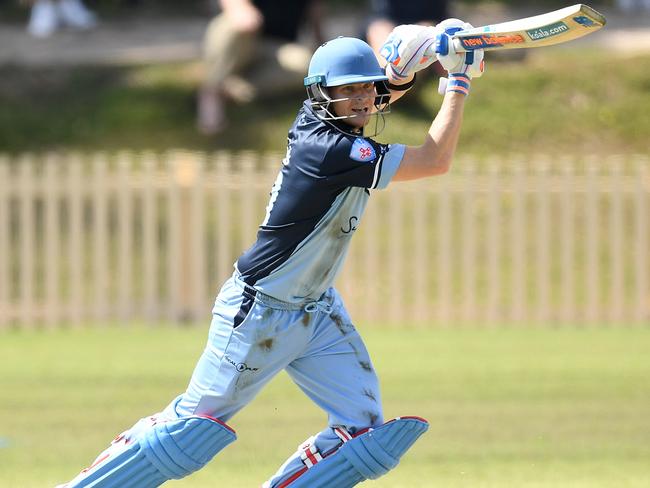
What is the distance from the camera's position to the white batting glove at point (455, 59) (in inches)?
190

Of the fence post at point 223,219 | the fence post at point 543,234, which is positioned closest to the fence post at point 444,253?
the fence post at point 543,234

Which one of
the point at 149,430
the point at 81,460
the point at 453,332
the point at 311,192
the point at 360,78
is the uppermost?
the point at 360,78

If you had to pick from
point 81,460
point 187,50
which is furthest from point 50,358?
point 187,50

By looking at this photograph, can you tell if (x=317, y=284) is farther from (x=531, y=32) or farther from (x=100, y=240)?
(x=100, y=240)

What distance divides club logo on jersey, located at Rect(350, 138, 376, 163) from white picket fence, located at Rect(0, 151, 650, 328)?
Result: 7446mm

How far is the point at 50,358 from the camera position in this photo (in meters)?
10.5

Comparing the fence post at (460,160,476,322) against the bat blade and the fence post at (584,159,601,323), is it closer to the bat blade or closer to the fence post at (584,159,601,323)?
the fence post at (584,159,601,323)

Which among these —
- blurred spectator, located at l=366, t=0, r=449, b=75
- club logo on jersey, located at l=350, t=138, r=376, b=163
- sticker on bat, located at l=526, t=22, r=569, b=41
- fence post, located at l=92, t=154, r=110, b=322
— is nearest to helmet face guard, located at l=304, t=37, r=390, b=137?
club logo on jersey, located at l=350, t=138, r=376, b=163

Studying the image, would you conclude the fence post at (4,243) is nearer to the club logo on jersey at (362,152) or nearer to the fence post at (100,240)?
the fence post at (100,240)

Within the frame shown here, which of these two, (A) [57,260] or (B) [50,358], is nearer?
(B) [50,358]

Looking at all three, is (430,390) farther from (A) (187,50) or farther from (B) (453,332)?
(A) (187,50)

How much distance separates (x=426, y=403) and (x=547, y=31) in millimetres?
3959

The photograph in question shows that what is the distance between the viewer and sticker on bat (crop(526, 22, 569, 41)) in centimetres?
468

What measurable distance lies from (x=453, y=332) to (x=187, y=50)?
6.77m
